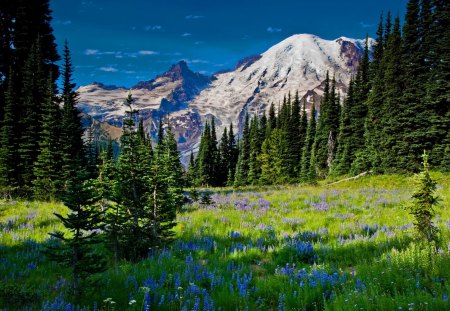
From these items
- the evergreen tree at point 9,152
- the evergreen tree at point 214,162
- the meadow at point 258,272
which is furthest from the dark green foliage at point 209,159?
the meadow at point 258,272

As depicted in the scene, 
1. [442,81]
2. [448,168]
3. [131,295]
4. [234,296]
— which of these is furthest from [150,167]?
[442,81]

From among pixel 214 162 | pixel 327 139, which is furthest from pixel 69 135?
pixel 214 162

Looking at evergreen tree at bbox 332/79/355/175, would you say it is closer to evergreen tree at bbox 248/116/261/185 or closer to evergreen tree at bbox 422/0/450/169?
evergreen tree at bbox 422/0/450/169

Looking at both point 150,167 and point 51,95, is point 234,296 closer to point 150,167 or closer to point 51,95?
point 150,167

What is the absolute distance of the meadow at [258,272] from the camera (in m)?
3.85

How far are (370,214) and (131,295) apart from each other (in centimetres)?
838

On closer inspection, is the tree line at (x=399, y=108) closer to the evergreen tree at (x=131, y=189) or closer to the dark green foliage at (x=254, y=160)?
the dark green foliage at (x=254, y=160)

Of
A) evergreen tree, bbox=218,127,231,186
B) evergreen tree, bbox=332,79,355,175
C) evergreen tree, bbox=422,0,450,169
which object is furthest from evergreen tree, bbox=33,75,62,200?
evergreen tree, bbox=218,127,231,186

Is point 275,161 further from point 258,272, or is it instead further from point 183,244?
point 258,272

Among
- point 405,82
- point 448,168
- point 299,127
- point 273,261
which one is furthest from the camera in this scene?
point 299,127

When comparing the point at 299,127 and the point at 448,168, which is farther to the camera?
the point at 299,127

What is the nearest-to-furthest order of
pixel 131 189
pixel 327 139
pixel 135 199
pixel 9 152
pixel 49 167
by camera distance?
1. pixel 135 199
2. pixel 131 189
3. pixel 49 167
4. pixel 9 152
5. pixel 327 139

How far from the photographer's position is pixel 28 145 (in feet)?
73.0

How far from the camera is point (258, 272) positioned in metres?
5.52
